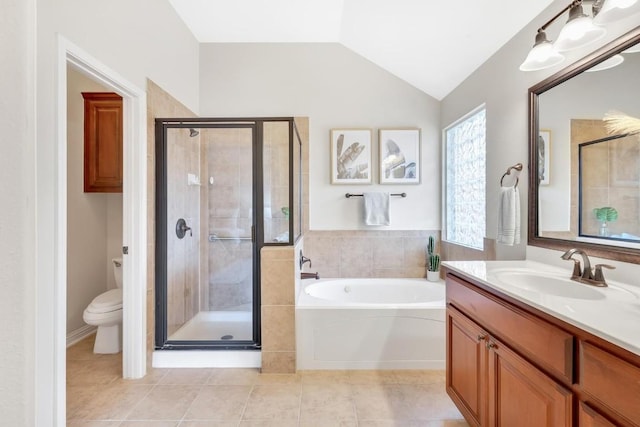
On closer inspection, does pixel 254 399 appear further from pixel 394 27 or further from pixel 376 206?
pixel 394 27

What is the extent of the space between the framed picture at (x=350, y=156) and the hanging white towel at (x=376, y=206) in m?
0.18

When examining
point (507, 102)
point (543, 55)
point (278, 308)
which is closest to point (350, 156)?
point (507, 102)

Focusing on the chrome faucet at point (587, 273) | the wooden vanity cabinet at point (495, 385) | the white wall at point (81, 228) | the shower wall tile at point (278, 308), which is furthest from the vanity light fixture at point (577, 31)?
the white wall at point (81, 228)

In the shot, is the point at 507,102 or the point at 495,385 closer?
the point at 495,385

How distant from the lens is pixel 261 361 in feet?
7.40

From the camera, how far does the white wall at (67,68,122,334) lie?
9.07 ft

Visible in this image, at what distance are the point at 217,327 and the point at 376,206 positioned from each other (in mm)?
1844

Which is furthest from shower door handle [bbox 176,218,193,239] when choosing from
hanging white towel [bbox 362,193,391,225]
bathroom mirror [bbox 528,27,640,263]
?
bathroom mirror [bbox 528,27,640,263]

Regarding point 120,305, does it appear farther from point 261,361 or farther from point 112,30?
point 112,30

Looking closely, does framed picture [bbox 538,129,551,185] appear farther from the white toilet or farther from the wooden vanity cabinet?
the white toilet

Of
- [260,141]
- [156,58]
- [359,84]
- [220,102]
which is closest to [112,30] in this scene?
[156,58]

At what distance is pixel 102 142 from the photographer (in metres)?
2.81

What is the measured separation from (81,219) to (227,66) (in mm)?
2052

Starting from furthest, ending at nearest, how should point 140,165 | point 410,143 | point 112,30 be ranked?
point 410,143, point 140,165, point 112,30
